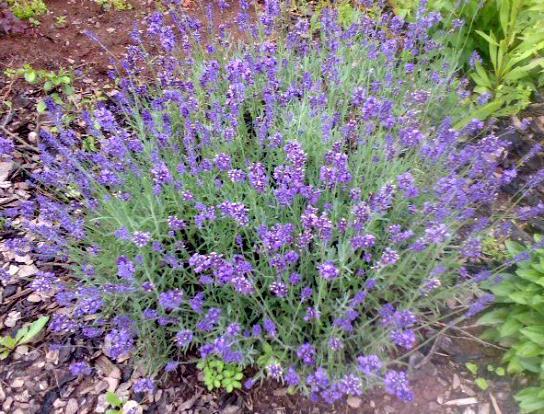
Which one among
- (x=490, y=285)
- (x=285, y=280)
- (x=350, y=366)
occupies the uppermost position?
(x=285, y=280)

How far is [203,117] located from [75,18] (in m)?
2.38

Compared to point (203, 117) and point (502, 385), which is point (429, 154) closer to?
point (502, 385)

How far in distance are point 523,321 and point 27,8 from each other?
451cm

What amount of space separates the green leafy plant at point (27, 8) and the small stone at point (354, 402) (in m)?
4.12

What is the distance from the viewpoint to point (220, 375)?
88.1 inches

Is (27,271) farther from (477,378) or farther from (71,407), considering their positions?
(477,378)

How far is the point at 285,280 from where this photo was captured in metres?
2.06

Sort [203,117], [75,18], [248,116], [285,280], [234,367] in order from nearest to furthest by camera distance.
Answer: [285,280]
[234,367]
[203,117]
[248,116]
[75,18]

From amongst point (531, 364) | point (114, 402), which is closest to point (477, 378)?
point (531, 364)

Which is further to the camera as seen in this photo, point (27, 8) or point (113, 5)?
point (113, 5)

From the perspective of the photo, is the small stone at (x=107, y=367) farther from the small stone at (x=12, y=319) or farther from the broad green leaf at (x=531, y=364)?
the broad green leaf at (x=531, y=364)

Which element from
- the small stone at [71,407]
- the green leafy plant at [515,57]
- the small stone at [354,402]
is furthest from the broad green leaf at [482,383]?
→ the small stone at [71,407]

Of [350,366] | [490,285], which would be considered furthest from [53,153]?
[490,285]

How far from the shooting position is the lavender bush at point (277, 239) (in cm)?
197
